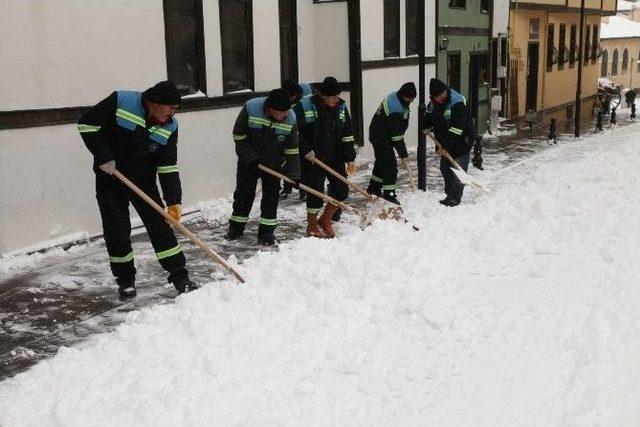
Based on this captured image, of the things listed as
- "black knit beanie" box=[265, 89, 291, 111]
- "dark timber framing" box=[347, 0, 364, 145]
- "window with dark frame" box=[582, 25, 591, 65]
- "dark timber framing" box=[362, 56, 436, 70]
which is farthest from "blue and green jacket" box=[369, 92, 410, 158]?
"window with dark frame" box=[582, 25, 591, 65]

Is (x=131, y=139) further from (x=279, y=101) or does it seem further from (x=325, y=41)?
(x=325, y=41)

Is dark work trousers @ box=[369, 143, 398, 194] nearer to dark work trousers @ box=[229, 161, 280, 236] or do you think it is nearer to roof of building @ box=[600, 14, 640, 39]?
dark work trousers @ box=[229, 161, 280, 236]

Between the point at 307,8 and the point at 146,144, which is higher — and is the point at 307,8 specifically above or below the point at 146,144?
above

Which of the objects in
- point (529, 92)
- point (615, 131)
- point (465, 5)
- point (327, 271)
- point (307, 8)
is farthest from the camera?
point (529, 92)

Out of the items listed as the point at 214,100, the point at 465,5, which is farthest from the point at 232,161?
the point at 465,5

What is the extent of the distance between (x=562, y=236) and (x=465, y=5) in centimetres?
1329

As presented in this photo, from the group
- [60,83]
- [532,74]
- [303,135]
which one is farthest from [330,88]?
[532,74]

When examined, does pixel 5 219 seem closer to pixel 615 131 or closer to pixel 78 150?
pixel 78 150

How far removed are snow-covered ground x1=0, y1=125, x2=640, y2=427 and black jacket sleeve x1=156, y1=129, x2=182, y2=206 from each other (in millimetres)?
849

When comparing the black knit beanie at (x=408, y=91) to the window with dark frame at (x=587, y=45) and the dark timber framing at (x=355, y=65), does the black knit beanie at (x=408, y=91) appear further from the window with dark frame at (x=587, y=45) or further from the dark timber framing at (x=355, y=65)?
the window with dark frame at (x=587, y=45)

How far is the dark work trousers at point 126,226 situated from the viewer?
572 centimetres

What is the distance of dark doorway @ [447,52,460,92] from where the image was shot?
727 inches

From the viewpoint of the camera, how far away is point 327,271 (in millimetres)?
5836

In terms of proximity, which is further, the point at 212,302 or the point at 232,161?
the point at 232,161
